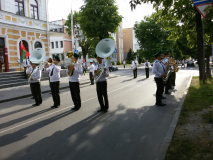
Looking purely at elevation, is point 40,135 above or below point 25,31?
below

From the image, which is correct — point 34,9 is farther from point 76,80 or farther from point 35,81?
point 76,80

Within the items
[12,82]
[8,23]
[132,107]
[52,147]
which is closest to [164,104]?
[132,107]

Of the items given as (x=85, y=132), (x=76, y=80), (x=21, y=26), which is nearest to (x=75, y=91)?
(x=76, y=80)

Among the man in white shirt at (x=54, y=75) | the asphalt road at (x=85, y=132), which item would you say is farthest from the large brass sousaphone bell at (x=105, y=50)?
the man in white shirt at (x=54, y=75)

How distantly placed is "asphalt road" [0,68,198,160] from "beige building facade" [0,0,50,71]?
496 inches

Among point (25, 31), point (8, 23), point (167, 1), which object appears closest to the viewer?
point (167, 1)

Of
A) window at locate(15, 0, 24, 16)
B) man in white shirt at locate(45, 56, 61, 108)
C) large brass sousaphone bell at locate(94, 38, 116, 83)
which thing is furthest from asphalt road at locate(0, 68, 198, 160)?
window at locate(15, 0, 24, 16)

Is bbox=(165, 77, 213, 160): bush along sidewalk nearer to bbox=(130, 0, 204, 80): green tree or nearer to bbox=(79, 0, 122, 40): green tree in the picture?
bbox=(130, 0, 204, 80): green tree

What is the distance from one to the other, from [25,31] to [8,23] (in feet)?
7.25

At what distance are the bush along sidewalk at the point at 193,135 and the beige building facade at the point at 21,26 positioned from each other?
16211 mm

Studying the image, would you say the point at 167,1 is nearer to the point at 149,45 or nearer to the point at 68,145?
the point at 68,145

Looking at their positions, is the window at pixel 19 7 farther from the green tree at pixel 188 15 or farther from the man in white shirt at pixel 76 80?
the man in white shirt at pixel 76 80

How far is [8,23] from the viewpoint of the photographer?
17953 millimetres

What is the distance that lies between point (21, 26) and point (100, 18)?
27.0ft
